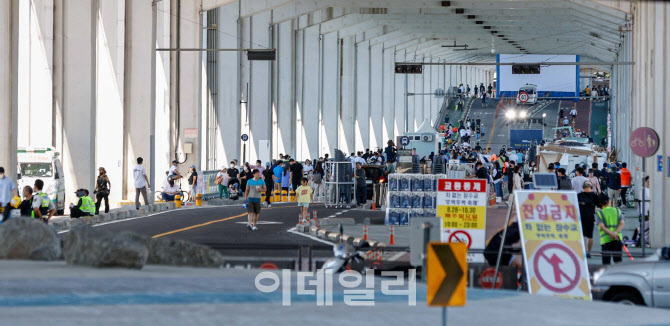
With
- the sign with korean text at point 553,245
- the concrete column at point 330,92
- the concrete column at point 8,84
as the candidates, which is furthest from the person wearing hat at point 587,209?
the concrete column at point 330,92

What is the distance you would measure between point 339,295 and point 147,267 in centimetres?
344

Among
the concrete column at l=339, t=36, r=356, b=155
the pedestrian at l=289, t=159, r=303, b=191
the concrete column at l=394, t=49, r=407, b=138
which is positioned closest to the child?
the pedestrian at l=289, t=159, r=303, b=191

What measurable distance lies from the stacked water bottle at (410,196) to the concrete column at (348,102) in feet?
151

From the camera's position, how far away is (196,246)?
1542 centimetres

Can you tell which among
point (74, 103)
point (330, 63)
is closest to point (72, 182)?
point (74, 103)

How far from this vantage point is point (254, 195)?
26.7m

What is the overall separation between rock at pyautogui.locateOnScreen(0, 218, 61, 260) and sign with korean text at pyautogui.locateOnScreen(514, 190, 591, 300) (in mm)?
7150

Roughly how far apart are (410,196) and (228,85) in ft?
78.2

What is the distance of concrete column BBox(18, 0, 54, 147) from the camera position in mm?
37125

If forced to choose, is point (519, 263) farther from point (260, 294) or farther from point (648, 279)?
point (260, 294)

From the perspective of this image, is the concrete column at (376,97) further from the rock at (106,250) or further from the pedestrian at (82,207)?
the rock at (106,250)

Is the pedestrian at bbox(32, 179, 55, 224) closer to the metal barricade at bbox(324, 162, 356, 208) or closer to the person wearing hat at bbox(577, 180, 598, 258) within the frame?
the person wearing hat at bbox(577, 180, 598, 258)

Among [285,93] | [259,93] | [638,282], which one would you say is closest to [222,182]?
[259,93]

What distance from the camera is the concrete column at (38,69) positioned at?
37.1m
